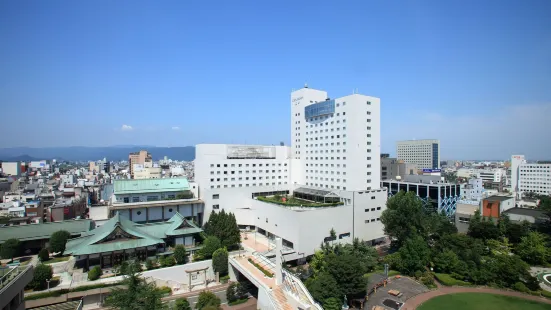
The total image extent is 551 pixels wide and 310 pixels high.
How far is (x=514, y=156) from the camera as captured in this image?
9650 centimetres

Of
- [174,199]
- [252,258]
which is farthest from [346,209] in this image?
[174,199]

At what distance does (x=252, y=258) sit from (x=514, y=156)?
4086 inches

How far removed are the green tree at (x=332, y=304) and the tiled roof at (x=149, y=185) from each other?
32.6 m

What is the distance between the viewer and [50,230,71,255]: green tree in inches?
1358

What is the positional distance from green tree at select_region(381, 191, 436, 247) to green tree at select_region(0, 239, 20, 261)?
4435 centimetres

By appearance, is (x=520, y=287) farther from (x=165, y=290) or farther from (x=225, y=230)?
(x=165, y=290)

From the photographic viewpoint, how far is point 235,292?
90.4 feet

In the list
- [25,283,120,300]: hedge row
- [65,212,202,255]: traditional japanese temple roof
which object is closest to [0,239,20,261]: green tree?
[65,212,202,255]: traditional japanese temple roof

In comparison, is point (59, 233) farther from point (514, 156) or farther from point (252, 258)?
point (514, 156)

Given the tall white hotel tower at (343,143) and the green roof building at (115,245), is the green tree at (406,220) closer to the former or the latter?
the tall white hotel tower at (343,143)

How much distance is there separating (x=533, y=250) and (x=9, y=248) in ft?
193

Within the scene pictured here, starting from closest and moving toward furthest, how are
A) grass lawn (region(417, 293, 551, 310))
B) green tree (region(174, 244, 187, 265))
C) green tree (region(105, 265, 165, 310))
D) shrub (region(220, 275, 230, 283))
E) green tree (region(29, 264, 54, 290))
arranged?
green tree (region(105, 265, 165, 310)) < grass lawn (region(417, 293, 551, 310)) < green tree (region(29, 264, 54, 290)) < shrub (region(220, 275, 230, 283)) < green tree (region(174, 244, 187, 265))

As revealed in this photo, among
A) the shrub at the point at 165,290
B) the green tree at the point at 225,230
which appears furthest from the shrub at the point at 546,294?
the shrub at the point at 165,290

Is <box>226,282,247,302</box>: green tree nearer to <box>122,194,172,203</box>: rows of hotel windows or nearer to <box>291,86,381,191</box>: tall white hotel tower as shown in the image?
<box>291,86,381,191</box>: tall white hotel tower
